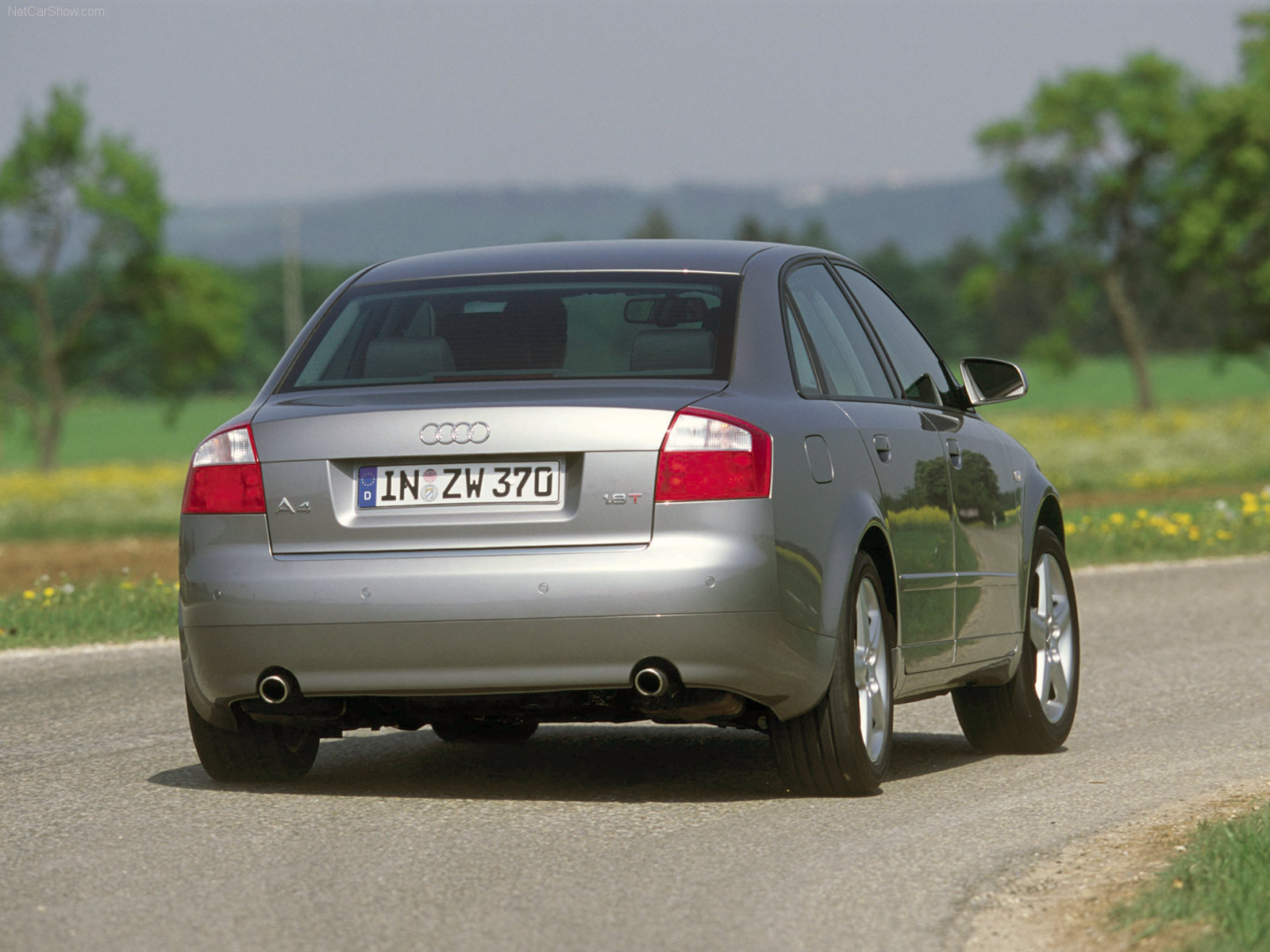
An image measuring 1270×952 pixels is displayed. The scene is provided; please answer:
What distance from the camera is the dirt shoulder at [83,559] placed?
21016mm

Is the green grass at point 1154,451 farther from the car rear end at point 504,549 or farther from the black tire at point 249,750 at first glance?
the car rear end at point 504,549

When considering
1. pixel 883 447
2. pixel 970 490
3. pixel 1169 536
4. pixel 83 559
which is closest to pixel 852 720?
pixel 883 447

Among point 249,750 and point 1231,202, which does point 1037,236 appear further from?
point 249,750

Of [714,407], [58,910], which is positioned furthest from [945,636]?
[58,910]

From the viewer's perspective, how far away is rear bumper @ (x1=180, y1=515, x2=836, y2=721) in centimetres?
596

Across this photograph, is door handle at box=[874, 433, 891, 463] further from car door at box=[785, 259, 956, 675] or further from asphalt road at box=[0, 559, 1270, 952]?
asphalt road at box=[0, 559, 1270, 952]

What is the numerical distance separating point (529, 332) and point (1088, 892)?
253 centimetres

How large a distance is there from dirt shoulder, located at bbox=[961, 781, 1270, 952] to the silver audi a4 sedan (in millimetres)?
954

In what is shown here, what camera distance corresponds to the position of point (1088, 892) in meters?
5.17

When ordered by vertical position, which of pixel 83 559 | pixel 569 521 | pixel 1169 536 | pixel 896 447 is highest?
pixel 896 447

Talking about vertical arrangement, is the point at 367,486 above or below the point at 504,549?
above

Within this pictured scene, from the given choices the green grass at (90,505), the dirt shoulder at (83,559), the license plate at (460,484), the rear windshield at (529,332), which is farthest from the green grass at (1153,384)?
the license plate at (460,484)

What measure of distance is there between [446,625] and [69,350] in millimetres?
55350

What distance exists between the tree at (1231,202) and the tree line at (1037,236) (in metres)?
0.06
